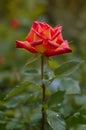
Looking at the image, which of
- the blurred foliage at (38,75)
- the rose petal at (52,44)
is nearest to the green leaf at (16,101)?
the blurred foliage at (38,75)

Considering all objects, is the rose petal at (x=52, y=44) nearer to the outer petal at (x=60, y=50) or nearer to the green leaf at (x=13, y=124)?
Answer: the outer petal at (x=60, y=50)

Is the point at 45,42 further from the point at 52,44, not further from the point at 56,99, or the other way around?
the point at 56,99

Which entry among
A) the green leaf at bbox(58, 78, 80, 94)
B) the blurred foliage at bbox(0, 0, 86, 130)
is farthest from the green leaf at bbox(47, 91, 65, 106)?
the green leaf at bbox(58, 78, 80, 94)

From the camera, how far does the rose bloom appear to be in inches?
49.2

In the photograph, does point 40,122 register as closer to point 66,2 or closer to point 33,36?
point 33,36

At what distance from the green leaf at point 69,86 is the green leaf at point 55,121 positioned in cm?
17

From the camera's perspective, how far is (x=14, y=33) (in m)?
3.38

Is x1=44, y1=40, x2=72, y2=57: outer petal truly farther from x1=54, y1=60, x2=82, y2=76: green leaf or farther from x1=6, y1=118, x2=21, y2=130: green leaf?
x1=6, y1=118, x2=21, y2=130: green leaf

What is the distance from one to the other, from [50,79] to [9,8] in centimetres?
296

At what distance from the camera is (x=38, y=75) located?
172 centimetres

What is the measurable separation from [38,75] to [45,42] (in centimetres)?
48

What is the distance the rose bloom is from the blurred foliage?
8 centimetres

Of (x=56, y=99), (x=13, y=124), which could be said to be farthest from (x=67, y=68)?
(x=13, y=124)

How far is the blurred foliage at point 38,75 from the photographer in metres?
1.34
